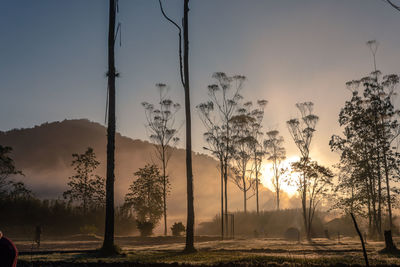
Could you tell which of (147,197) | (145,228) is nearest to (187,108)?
(145,228)

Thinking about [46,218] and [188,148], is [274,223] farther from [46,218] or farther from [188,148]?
[188,148]

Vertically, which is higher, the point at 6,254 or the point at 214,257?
the point at 6,254

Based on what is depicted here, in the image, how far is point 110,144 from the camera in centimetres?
1914

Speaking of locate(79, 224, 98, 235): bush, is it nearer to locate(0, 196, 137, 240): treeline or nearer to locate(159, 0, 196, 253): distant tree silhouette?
locate(0, 196, 137, 240): treeline

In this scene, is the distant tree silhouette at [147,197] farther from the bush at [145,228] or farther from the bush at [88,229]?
the bush at [88,229]

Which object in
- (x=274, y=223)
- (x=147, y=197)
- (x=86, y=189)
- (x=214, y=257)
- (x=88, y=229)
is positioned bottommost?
(x=274, y=223)

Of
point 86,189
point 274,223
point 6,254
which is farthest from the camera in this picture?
point 274,223

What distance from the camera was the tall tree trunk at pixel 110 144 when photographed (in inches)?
697

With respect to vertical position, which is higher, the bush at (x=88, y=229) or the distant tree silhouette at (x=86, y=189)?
the distant tree silhouette at (x=86, y=189)

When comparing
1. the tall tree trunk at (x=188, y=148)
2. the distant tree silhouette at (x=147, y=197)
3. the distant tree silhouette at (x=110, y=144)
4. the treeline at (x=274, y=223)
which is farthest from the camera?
the treeline at (x=274, y=223)

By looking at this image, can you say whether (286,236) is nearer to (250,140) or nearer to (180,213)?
(250,140)

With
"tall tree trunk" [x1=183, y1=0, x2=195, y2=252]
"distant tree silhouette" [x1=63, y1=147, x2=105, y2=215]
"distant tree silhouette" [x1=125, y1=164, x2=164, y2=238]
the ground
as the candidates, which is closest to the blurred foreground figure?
the ground

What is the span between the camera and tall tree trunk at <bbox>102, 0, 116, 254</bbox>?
1770 centimetres

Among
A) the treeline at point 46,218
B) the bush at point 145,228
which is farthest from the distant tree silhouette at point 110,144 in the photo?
the treeline at point 46,218
